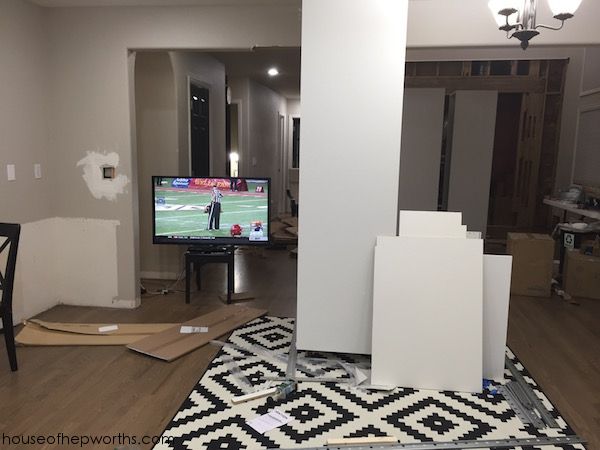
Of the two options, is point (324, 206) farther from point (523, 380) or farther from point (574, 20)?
point (574, 20)

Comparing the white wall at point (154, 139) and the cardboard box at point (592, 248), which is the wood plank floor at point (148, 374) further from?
the white wall at point (154, 139)

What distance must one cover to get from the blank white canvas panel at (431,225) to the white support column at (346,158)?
8 cm

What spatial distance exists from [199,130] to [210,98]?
0.57m

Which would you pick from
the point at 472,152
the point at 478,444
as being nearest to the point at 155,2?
the point at 478,444

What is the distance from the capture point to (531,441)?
7.95ft

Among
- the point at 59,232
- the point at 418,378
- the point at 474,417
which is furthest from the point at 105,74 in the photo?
the point at 474,417

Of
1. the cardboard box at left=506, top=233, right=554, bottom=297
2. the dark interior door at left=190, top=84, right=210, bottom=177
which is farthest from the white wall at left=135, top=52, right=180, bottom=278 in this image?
the cardboard box at left=506, top=233, right=554, bottom=297

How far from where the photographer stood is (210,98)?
633 centimetres

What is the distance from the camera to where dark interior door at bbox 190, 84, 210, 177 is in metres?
5.74

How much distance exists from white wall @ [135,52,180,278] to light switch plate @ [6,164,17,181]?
157cm

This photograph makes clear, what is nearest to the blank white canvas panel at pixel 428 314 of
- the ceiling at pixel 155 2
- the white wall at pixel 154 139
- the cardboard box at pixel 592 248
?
the ceiling at pixel 155 2

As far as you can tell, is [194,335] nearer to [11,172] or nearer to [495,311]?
[11,172]

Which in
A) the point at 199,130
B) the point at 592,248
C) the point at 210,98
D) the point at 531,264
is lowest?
the point at 531,264

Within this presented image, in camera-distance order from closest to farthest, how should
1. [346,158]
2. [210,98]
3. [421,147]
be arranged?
[346,158] < [210,98] < [421,147]
